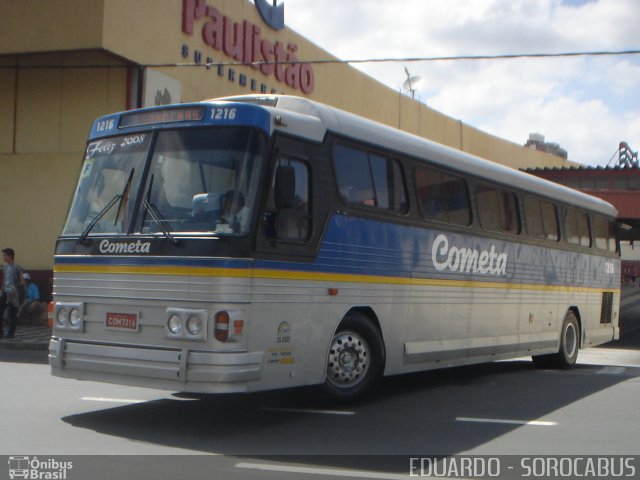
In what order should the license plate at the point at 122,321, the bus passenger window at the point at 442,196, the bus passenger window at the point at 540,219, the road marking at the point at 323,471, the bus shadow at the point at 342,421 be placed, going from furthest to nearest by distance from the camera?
the bus passenger window at the point at 540,219 < the bus passenger window at the point at 442,196 < the license plate at the point at 122,321 < the bus shadow at the point at 342,421 < the road marking at the point at 323,471

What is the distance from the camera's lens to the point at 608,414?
9.55m

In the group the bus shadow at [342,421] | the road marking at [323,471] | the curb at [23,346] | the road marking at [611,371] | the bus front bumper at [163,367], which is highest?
the bus front bumper at [163,367]

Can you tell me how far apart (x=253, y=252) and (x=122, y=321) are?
1.47m

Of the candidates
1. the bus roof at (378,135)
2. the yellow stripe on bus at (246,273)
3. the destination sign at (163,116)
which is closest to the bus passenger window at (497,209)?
the bus roof at (378,135)

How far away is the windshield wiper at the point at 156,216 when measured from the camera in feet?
26.5

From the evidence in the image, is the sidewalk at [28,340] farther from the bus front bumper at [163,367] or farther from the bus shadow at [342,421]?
the bus front bumper at [163,367]

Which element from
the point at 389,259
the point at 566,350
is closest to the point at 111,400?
the point at 389,259

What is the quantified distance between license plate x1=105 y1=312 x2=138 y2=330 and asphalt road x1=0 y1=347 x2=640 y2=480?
97cm

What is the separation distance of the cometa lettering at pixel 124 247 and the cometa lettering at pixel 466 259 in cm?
432

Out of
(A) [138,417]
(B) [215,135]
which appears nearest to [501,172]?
(B) [215,135]

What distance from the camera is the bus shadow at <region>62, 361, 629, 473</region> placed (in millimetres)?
7383

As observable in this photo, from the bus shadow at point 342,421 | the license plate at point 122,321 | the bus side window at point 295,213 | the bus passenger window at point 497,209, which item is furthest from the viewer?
the bus passenger window at point 497,209

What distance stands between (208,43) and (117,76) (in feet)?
10.5

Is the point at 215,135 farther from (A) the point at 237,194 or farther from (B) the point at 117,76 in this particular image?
(B) the point at 117,76
